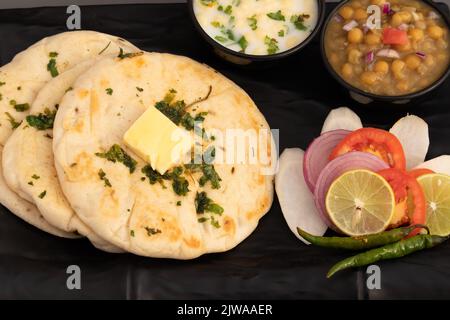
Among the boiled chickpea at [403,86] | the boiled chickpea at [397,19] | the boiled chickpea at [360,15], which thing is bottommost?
the boiled chickpea at [403,86]

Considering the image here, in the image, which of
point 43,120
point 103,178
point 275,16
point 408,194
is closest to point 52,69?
point 43,120

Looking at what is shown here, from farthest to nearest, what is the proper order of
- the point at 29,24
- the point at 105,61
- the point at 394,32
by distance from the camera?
1. the point at 29,24
2. the point at 394,32
3. the point at 105,61

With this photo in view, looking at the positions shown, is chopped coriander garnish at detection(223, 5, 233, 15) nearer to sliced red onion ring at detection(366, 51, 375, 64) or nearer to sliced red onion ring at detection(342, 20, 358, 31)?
sliced red onion ring at detection(342, 20, 358, 31)

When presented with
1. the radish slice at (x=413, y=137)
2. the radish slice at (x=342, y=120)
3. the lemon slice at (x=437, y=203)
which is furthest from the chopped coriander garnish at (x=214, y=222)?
the radish slice at (x=413, y=137)

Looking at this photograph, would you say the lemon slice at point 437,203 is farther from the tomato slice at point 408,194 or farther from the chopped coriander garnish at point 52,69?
the chopped coriander garnish at point 52,69

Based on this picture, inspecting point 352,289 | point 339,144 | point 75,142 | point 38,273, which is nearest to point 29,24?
point 75,142

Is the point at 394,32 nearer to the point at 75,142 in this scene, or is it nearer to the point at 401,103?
the point at 401,103
